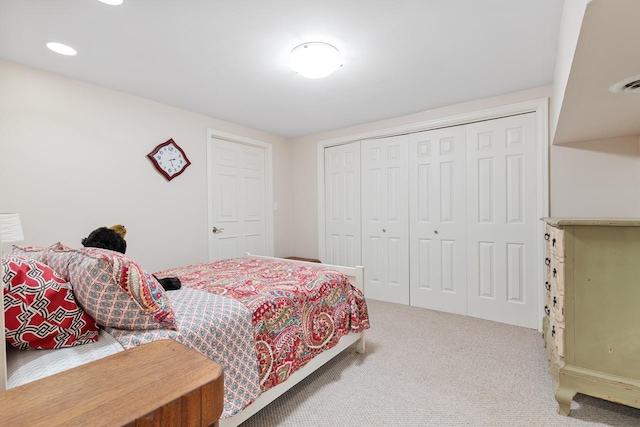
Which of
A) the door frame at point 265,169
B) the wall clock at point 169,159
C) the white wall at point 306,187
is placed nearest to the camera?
the wall clock at point 169,159

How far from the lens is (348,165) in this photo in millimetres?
3971

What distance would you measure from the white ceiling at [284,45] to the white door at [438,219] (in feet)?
1.82

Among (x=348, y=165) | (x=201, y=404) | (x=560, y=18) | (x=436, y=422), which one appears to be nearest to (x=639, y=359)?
(x=436, y=422)

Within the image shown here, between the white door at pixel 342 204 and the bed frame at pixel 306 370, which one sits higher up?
the white door at pixel 342 204

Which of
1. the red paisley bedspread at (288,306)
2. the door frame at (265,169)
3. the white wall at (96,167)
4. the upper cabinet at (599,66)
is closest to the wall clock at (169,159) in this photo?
the white wall at (96,167)

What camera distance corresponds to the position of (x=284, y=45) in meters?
1.97

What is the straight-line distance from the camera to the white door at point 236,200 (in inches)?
139

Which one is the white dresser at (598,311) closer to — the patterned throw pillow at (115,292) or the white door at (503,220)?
the white door at (503,220)

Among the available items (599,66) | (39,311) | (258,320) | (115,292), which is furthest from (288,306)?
(599,66)

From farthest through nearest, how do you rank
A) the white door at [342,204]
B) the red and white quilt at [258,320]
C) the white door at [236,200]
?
the white door at [342,204] → the white door at [236,200] → the red and white quilt at [258,320]

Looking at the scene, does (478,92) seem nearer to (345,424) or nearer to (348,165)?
(348,165)

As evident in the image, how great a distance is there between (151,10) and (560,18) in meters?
2.31

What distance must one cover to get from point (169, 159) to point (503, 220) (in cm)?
342

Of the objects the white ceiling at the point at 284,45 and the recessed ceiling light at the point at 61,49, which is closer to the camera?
the white ceiling at the point at 284,45
